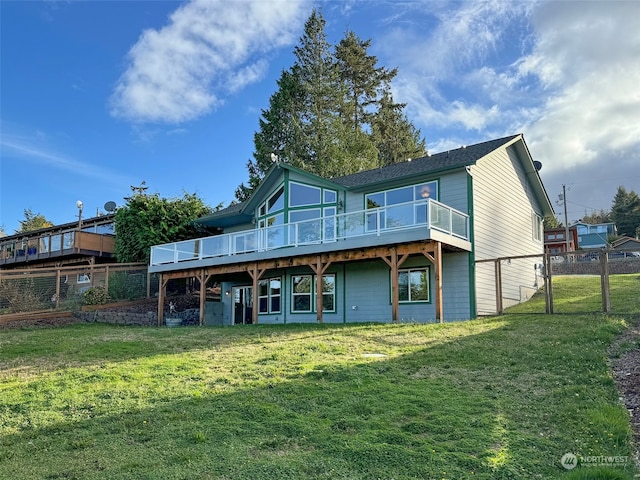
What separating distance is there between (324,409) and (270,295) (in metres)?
14.4

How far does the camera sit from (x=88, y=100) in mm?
23109

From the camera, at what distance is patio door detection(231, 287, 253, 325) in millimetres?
21609

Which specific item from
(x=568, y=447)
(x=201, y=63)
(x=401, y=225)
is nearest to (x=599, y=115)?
(x=401, y=225)

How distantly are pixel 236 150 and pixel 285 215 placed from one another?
18345 millimetres

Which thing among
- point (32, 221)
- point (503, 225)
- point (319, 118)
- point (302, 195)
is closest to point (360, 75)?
point (319, 118)

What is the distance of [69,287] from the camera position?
65.8 feet

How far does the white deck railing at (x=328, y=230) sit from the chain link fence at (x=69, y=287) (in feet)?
5.55

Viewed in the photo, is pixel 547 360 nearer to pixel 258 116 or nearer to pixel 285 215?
pixel 285 215

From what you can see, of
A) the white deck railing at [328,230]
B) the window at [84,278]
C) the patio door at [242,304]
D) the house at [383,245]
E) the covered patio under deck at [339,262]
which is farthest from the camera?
the window at [84,278]

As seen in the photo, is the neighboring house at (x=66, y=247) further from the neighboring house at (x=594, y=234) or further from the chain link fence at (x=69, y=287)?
the neighboring house at (x=594, y=234)

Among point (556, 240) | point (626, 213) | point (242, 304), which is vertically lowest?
point (242, 304)

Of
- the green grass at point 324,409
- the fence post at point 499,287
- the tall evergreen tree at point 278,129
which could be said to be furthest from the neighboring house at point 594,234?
the green grass at point 324,409

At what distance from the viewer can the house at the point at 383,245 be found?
15.1m

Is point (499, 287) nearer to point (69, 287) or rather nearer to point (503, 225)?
point (503, 225)
